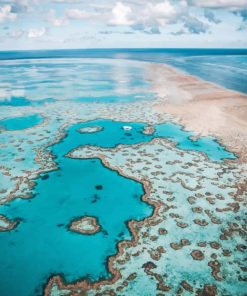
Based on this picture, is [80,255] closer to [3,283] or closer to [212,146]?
[3,283]

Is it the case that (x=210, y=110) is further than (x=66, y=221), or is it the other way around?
(x=210, y=110)

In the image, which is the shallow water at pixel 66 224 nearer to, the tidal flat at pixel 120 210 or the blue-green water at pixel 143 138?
the tidal flat at pixel 120 210

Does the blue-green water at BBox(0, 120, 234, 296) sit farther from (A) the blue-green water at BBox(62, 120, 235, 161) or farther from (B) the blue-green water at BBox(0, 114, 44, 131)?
(B) the blue-green water at BBox(0, 114, 44, 131)

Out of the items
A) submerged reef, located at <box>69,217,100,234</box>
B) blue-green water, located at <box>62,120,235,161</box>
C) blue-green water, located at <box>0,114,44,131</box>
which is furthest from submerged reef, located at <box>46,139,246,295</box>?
blue-green water, located at <box>0,114,44,131</box>

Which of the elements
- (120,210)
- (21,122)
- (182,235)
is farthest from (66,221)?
(21,122)

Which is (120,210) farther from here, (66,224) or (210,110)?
(210,110)

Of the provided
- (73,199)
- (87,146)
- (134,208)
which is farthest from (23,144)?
(134,208)
